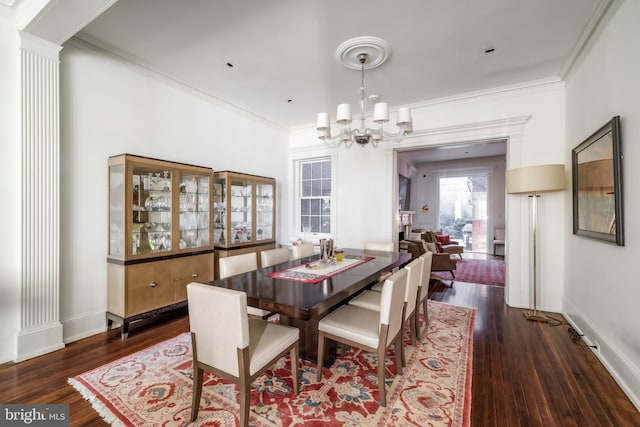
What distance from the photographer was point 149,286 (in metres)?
3.08

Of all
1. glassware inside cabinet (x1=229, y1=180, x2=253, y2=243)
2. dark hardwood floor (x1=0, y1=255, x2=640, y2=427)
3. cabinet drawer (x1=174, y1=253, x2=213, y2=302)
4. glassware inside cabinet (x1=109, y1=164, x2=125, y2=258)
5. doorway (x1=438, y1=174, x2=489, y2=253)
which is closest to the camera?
dark hardwood floor (x1=0, y1=255, x2=640, y2=427)

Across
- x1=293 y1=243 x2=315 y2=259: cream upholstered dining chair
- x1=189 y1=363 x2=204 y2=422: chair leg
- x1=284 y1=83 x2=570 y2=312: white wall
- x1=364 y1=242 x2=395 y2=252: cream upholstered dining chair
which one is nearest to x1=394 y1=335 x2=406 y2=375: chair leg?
x1=189 y1=363 x2=204 y2=422: chair leg

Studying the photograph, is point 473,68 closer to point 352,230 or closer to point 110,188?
point 352,230

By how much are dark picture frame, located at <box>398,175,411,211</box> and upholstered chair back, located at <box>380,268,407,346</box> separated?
607cm

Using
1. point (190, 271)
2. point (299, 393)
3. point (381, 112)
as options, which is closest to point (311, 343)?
point (299, 393)

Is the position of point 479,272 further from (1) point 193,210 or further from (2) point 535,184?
(1) point 193,210

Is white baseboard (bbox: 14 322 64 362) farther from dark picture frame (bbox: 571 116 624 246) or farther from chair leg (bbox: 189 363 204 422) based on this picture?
dark picture frame (bbox: 571 116 624 246)

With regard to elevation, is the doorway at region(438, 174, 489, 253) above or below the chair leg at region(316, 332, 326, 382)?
above

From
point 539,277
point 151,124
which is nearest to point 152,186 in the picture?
point 151,124

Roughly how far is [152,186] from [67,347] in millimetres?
1742

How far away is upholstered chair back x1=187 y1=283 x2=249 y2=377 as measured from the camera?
5.02 ft

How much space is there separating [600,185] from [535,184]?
75 cm

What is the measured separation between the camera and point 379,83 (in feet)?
12.4

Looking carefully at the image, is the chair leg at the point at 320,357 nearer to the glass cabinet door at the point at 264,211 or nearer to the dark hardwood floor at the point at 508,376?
→ the dark hardwood floor at the point at 508,376
